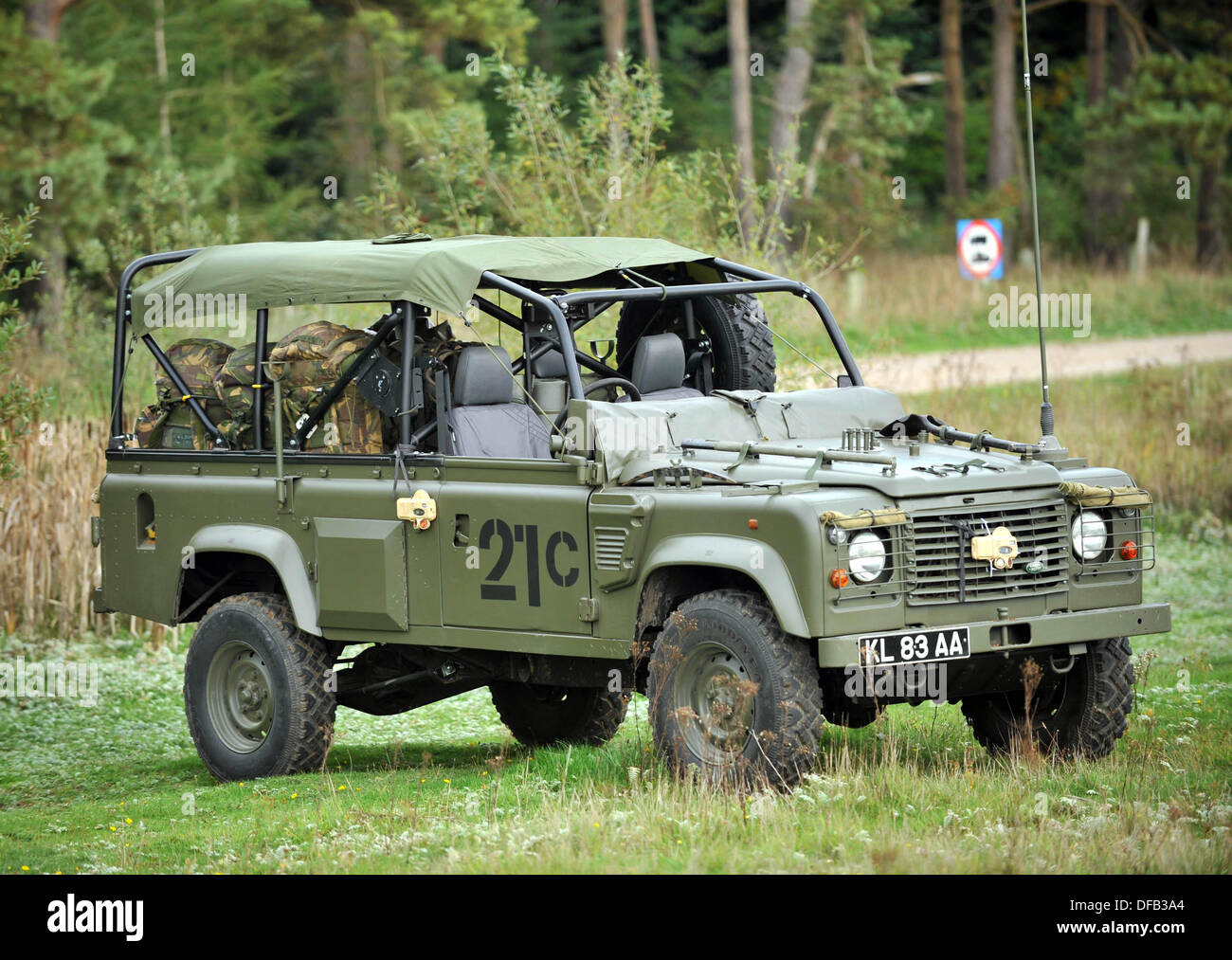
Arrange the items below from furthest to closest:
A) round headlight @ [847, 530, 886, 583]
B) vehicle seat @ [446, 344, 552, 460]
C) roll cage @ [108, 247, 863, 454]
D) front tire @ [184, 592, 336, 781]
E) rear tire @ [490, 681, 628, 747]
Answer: rear tire @ [490, 681, 628, 747], front tire @ [184, 592, 336, 781], vehicle seat @ [446, 344, 552, 460], roll cage @ [108, 247, 863, 454], round headlight @ [847, 530, 886, 583]

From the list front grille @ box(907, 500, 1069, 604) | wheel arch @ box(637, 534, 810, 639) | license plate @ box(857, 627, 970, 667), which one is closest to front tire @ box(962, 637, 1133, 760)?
front grille @ box(907, 500, 1069, 604)

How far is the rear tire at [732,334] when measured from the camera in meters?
10.4

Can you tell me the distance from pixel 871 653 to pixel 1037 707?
169 centimetres

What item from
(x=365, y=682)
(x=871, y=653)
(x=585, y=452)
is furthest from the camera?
(x=365, y=682)

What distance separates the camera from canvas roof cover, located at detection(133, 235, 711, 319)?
9.06m

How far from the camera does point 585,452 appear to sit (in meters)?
8.50


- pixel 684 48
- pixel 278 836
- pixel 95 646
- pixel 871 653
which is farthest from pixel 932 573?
pixel 684 48

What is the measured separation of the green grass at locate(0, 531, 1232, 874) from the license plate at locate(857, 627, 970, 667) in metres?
0.58

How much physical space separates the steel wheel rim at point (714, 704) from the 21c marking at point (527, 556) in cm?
71

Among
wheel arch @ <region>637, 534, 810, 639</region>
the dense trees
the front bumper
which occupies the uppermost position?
the dense trees

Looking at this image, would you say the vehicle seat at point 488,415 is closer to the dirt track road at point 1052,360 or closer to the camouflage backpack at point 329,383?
the camouflage backpack at point 329,383

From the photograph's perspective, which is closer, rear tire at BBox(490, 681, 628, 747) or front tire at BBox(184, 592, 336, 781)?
front tire at BBox(184, 592, 336, 781)

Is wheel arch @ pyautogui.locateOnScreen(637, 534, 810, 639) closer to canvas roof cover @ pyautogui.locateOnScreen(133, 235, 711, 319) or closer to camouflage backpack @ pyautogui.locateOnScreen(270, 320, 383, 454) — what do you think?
canvas roof cover @ pyautogui.locateOnScreen(133, 235, 711, 319)

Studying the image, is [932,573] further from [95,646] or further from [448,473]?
[95,646]
